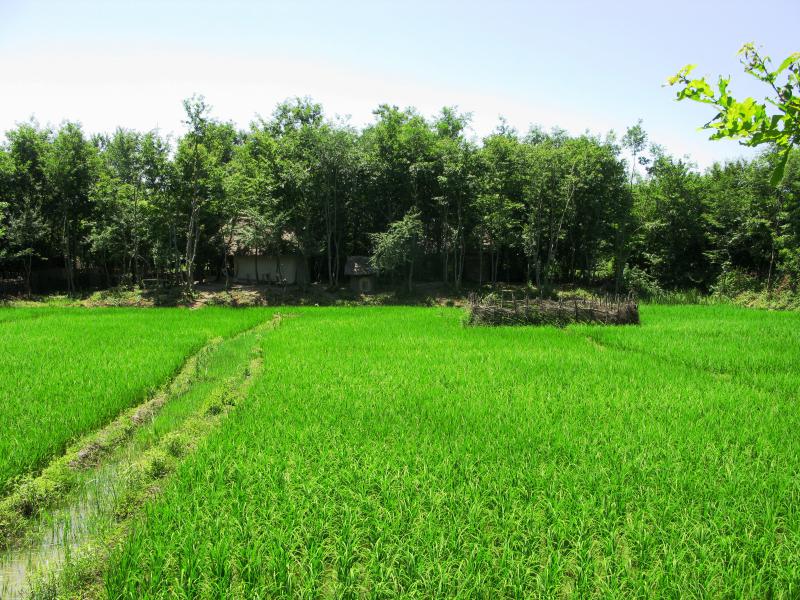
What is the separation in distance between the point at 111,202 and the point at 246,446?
23.5m

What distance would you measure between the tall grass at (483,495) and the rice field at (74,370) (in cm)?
176

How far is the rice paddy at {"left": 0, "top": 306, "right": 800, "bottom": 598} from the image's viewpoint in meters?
2.85

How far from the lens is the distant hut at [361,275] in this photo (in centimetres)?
2509

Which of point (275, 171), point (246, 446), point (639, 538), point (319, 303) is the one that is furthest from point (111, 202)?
point (639, 538)

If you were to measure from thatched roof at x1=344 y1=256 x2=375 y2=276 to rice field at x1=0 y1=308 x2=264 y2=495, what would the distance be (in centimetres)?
1061

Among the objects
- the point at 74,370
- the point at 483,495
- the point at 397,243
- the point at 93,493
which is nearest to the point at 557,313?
the point at 397,243

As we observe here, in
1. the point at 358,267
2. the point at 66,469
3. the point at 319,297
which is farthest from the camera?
the point at 358,267

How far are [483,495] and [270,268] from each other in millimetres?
25178

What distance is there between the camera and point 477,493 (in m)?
3.70

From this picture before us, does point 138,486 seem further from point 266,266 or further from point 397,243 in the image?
point 266,266

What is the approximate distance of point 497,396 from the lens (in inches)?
253

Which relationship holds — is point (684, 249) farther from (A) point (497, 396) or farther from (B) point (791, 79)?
(B) point (791, 79)

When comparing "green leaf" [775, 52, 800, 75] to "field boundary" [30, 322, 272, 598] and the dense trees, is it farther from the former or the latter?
the dense trees

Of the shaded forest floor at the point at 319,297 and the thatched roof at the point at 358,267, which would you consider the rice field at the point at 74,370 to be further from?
the thatched roof at the point at 358,267
